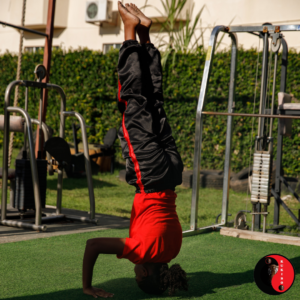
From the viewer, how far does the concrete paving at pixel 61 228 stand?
370cm

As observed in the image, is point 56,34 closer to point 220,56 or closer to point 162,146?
point 220,56

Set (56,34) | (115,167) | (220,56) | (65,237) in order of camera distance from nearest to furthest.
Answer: (65,237) < (220,56) < (115,167) < (56,34)

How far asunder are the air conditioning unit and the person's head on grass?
32.7 ft

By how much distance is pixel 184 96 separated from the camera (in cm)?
818

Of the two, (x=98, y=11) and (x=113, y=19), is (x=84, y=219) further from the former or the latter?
(x=113, y=19)

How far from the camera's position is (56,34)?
1260 centimetres

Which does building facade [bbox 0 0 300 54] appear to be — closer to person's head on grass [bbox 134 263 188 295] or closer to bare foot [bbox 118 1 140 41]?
bare foot [bbox 118 1 140 41]

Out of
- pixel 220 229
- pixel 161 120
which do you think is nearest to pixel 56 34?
pixel 220 229

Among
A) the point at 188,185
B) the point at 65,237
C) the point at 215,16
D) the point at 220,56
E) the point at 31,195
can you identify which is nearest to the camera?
the point at 65,237

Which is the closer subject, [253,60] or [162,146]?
[162,146]

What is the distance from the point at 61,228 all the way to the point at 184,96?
4.66 metres

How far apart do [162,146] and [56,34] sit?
36.7 ft

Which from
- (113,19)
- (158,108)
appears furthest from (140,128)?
(113,19)

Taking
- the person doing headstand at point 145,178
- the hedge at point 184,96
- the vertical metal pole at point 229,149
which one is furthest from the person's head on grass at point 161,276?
the hedge at point 184,96
